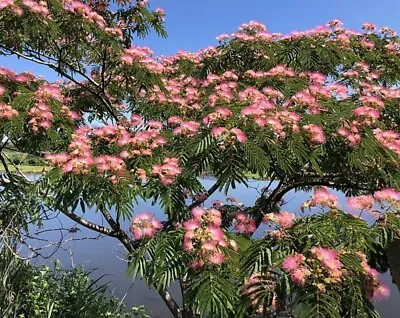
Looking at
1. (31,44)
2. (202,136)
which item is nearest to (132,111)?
(31,44)

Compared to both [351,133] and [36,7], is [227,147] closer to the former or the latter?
[351,133]

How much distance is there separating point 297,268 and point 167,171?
4.35ft

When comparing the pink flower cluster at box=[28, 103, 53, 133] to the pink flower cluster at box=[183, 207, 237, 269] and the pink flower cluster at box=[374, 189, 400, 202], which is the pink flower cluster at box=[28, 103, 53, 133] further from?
the pink flower cluster at box=[374, 189, 400, 202]

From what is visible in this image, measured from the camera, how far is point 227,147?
2.94 metres

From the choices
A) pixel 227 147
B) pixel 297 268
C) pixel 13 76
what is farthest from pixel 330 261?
pixel 13 76

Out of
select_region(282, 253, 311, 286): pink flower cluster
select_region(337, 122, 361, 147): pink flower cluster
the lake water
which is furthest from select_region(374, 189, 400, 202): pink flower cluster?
the lake water

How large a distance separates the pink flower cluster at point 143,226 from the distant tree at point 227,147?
1 centimetres

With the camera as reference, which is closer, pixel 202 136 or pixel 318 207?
pixel 318 207

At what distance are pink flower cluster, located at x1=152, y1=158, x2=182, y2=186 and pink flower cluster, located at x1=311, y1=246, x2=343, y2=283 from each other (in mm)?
1261

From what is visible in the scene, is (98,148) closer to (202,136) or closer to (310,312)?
(202,136)

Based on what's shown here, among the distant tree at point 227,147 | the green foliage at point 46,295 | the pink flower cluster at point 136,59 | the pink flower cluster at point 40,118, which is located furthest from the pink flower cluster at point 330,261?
the green foliage at point 46,295

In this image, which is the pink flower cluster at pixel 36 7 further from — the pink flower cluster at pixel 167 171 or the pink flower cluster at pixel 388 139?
the pink flower cluster at pixel 388 139

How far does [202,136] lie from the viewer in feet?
10.3

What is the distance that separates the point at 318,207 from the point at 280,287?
79cm
